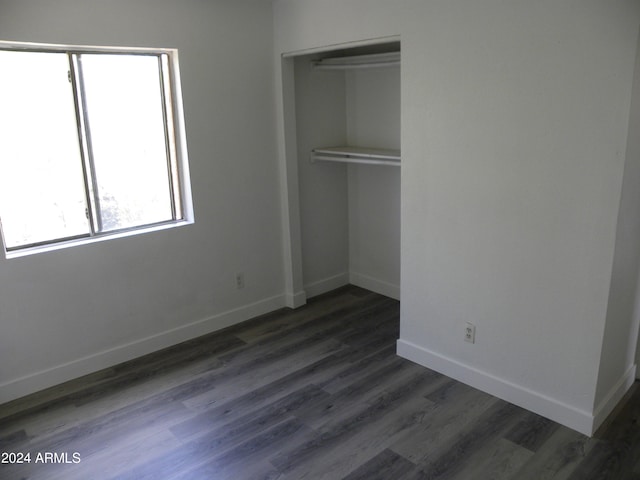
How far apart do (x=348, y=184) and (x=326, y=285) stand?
96 centimetres

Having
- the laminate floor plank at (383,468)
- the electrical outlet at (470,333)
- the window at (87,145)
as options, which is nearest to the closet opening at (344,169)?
the window at (87,145)

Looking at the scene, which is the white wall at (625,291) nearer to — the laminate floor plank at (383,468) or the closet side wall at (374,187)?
the laminate floor plank at (383,468)

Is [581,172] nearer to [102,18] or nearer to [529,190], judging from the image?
[529,190]

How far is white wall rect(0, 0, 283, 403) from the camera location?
3.14m

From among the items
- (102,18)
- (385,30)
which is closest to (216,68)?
(102,18)

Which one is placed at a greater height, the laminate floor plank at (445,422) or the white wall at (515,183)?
the white wall at (515,183)

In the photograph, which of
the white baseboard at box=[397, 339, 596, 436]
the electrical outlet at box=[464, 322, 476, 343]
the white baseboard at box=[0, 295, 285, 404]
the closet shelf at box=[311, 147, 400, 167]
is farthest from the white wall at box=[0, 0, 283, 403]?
the electrical outlet at box=[464, 322, 476, 343]

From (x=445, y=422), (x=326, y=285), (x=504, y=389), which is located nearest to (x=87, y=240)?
(x=326, y=285)

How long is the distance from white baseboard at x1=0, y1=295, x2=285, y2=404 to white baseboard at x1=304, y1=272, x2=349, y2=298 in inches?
12.2

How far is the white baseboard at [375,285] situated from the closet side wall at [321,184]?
96 millimetres

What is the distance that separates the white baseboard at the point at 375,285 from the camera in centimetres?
462

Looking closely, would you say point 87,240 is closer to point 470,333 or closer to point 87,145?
point 87,145

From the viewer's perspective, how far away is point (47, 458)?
2.69 metres

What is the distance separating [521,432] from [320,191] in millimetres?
2593
